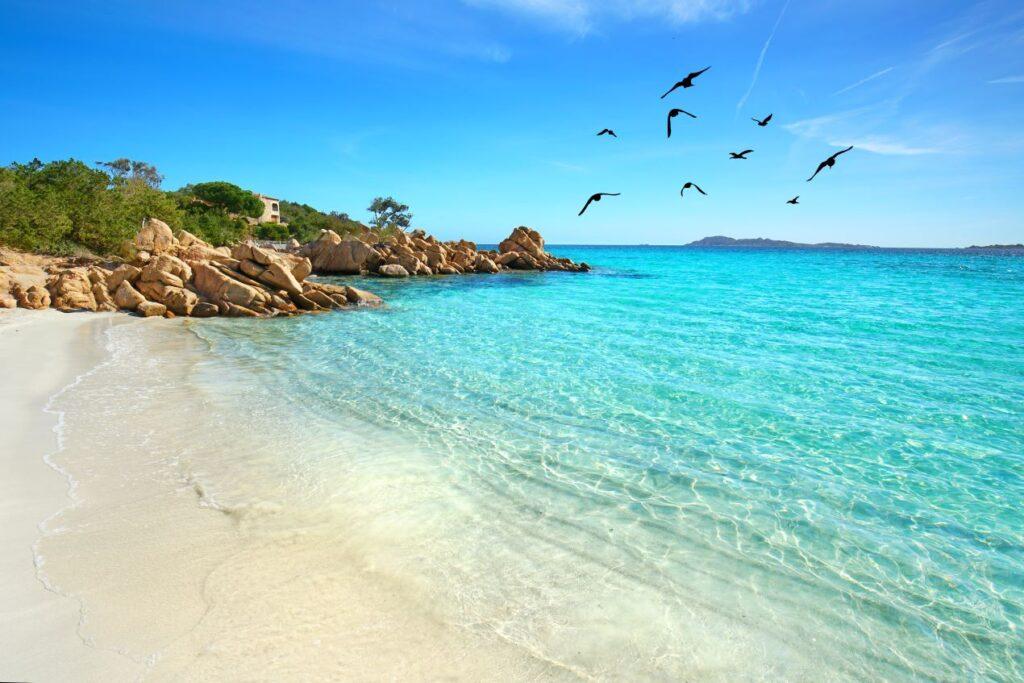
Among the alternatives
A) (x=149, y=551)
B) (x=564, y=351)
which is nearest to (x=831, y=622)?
(x=149, y=551)

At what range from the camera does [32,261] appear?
71.9 ft

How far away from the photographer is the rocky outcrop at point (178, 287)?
17609 millimetres

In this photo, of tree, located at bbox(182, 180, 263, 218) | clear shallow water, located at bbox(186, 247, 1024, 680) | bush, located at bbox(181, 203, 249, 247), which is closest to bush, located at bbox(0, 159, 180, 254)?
bush, located at bbox(181, 203, 249, 247)

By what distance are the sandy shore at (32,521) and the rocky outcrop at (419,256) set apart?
27.0 metres

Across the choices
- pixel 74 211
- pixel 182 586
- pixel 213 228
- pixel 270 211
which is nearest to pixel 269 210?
pixel 270 211

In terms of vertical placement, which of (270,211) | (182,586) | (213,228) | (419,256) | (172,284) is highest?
(270,211)

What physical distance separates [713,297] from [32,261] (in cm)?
3246

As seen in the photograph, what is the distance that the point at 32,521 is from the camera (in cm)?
479

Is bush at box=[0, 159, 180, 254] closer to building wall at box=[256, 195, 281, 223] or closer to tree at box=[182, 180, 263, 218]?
tree at box=[182, 180, 263, 218]

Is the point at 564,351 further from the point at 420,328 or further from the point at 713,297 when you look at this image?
the point at 713,297

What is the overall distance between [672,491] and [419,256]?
126ft

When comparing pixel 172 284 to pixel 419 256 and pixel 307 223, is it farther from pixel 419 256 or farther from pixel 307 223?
pixel 307 223

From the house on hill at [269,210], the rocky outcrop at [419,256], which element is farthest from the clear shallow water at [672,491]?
the house on hill at [269,210]

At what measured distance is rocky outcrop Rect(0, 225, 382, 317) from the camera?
57.8 feet
